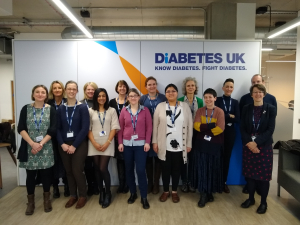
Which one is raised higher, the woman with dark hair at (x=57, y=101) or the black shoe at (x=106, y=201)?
the woman with dark hair at (x=57, y=101)

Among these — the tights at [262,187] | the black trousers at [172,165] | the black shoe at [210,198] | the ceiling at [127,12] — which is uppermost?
the ceiling at [127,12]

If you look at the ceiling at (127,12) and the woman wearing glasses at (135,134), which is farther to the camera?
the ceiling at (127,12)

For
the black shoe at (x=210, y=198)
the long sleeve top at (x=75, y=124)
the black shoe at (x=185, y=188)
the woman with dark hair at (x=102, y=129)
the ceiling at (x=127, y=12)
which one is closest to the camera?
the long sleeve top at (x=75, y=124)

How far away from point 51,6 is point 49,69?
231 cm

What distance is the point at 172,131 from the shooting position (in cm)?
285

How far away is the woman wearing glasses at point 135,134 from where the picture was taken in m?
2.79

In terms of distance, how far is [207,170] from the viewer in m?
2.87

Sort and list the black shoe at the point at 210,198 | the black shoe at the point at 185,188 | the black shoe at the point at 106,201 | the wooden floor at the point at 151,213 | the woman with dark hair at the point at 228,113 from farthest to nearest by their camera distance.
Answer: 1. the black shoe at the point at 185,188
2. the woman with dark hair at the point at 228,113
3. the black shoe at the point at 210,198
4. the black shoe at the point at 106,201
5. the wooden floor at the point at 151,213

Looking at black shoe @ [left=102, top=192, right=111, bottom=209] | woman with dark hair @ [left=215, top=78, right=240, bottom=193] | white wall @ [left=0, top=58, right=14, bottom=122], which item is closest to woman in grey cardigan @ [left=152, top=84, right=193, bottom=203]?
woman with dark hair @ [left=215, top=78, right=240, bottom=193]

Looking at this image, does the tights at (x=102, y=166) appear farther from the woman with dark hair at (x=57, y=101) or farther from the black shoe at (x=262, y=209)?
the black shoe at (x=262, y=209)

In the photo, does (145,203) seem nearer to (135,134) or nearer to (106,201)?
(106,201)

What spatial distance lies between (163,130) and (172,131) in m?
0.12

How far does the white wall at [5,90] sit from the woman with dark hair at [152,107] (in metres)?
7.36

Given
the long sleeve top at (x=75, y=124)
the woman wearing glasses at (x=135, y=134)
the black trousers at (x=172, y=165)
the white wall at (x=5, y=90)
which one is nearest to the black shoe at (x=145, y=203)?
the woman wearing glasses at (x=135, y=134)
